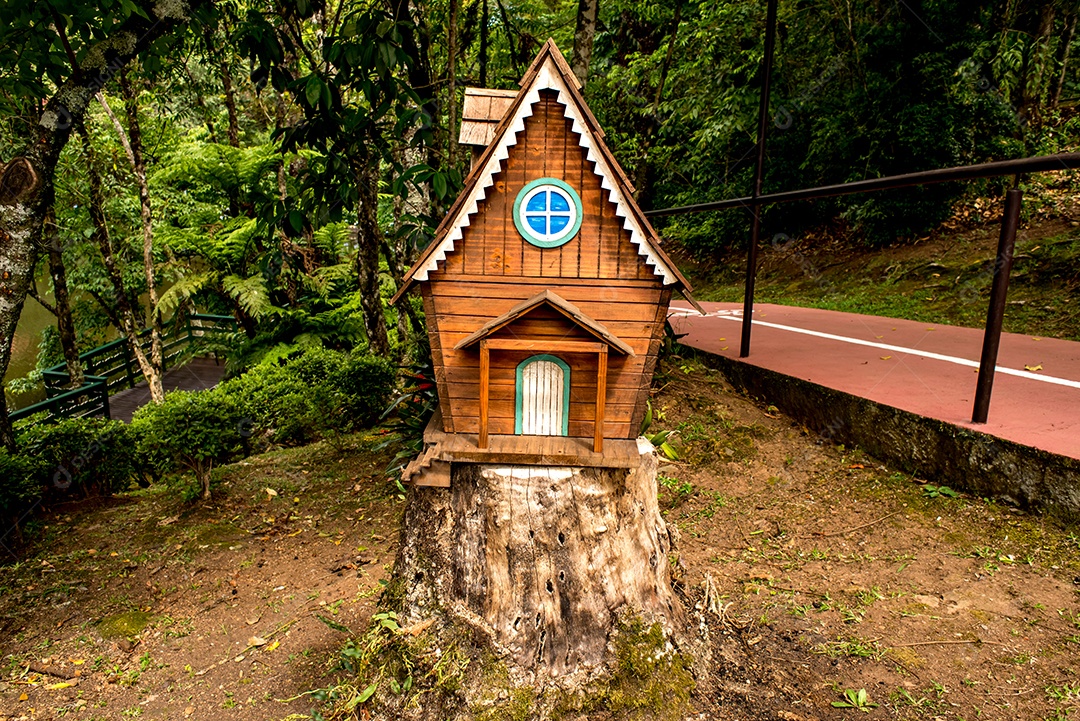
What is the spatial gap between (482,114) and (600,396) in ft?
5.44

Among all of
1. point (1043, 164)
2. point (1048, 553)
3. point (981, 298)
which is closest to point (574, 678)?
point (1048, 553)

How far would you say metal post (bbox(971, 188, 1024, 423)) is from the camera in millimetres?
3871

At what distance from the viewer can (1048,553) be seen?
151 inches

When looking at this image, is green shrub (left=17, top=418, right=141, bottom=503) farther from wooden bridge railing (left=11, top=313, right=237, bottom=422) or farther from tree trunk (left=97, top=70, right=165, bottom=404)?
wooden bridge railing (left=11, top=313, right=237, bottom=422)

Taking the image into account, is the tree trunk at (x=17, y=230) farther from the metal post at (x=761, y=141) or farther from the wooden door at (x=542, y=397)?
the metal post at (x=761, y=141)

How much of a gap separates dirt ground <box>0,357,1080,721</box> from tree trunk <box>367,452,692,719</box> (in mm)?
566

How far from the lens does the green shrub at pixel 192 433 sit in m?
6.34

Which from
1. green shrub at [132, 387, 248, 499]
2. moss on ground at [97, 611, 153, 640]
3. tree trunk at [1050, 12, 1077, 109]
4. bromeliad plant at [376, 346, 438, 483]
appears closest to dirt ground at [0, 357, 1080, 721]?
moss on ground at [97, 611, 153, 640]

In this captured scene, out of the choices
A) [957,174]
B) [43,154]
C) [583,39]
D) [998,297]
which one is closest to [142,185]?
[43,154]

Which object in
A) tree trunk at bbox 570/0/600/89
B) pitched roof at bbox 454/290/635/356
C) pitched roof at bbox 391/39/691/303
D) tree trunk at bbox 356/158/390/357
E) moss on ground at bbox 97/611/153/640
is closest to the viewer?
pitched roof at bbox 391/39/691/303

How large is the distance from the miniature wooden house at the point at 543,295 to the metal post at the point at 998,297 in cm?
234

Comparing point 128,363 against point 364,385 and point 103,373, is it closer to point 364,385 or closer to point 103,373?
point 103,373

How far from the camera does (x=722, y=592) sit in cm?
423

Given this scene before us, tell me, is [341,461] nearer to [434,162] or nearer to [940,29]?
[434,162]
